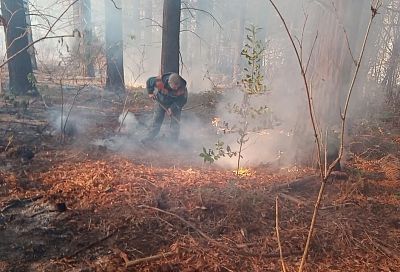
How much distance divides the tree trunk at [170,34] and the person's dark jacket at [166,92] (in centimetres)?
104

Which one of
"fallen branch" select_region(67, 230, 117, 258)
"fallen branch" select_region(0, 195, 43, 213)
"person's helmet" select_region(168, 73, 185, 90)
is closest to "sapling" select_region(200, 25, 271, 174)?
"person's helmet" select_region(168, 73, 185, 90)

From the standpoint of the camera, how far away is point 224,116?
9086 millimetres

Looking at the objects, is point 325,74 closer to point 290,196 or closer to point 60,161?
point 290,196

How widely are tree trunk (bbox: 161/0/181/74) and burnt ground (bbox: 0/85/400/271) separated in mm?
2561

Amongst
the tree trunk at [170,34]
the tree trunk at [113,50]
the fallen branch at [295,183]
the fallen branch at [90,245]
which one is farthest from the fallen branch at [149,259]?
the tree trunk at [113,50]

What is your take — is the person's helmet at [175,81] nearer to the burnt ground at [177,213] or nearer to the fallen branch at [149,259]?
the burnt ground at [177,213]

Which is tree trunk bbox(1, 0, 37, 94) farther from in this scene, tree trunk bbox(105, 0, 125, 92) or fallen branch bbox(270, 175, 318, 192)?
fallen branch bbox(270, 175, 318, 192)

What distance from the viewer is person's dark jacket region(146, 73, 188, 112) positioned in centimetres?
644

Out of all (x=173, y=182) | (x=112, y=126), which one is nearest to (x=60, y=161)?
(x=173, y=182)

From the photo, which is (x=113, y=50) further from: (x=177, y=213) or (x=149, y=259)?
(x=149, y=259)

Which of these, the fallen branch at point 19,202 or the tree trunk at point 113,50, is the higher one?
the tree trunk at point 113,50

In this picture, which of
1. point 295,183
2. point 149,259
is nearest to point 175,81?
point 295,183

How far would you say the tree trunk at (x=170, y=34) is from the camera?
24.2 ft

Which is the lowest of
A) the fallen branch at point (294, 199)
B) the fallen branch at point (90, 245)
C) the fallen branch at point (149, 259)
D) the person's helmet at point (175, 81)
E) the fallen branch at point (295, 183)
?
the fallen branch at point (90, 245)
